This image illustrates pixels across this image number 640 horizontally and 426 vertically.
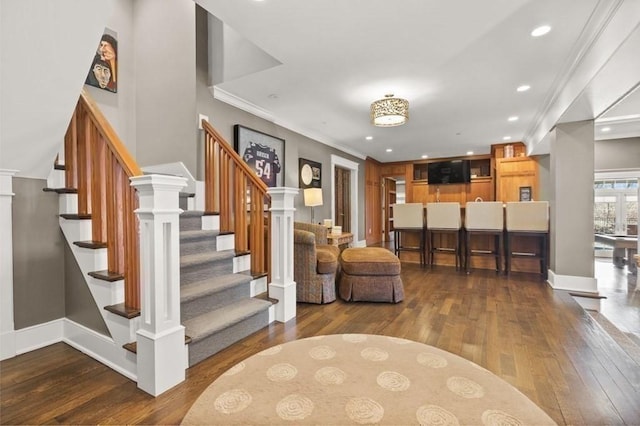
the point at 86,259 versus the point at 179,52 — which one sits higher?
the point at 179,52

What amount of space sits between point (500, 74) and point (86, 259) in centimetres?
424

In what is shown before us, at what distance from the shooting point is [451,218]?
5.09 metres

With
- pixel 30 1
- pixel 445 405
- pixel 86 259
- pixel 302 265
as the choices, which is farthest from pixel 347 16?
pixel 86 259

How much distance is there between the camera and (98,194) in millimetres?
2127

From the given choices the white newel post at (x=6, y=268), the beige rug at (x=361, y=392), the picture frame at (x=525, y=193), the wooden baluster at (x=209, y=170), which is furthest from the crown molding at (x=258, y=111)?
the picture frame at (x=525, y=193)

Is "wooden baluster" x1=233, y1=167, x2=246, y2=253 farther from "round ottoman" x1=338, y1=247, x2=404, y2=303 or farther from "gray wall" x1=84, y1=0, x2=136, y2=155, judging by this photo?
"gray wall" x1=84, y1=0, x2=136, y2=155

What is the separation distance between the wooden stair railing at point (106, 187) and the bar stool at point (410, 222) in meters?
4.62

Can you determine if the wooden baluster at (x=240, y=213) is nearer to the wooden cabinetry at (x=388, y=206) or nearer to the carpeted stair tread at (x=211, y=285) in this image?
the carpeted stair tread at (x=211, y=285)

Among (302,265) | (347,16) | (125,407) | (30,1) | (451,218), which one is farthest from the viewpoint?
(451,218)

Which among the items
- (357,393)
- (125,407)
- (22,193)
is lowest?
(125,407)

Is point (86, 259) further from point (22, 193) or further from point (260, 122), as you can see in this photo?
point (260, 122)

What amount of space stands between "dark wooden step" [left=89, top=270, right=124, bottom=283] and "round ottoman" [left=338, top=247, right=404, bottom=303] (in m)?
2.19

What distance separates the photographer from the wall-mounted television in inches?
309

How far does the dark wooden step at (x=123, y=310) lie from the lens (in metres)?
1.75
